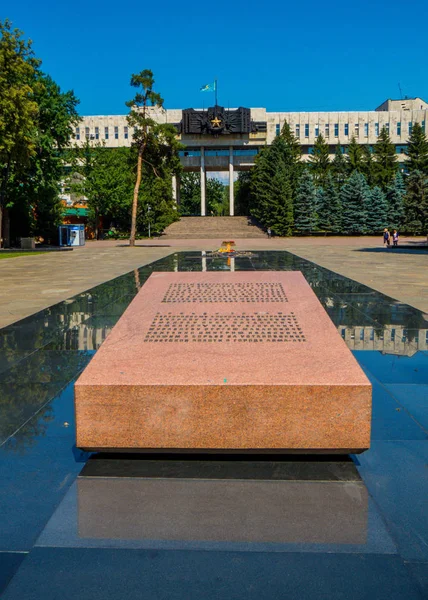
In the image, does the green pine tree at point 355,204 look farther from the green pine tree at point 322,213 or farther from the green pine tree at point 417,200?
the green pine tree at point 417,200

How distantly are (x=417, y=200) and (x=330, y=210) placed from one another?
12.7m

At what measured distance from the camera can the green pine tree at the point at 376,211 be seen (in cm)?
5809

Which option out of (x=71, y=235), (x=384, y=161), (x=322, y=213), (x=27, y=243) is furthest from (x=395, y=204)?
(x=27, y=243)

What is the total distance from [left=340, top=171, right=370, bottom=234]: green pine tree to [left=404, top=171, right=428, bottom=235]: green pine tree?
Result: 23.4ft

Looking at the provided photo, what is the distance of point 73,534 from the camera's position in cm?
A: 265

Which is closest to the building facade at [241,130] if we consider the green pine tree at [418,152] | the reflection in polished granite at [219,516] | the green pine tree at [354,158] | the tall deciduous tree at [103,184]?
the green pine tree at [354,158]

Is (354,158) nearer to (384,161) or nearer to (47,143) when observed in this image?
(384,161)

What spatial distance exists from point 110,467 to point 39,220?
45.3 m

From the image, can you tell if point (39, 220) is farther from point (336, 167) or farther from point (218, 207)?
point (218, 207)

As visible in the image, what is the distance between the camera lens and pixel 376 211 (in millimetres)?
58281

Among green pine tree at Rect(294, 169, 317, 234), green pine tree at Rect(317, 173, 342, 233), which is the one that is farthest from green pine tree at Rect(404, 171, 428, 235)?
green pine tree at Rect(294, 169, 317, 234)

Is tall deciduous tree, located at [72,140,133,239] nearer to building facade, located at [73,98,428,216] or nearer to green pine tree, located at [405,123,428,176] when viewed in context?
building facade, located at [73,98,428,216]

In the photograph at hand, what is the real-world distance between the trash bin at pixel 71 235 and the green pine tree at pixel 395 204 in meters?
32.6

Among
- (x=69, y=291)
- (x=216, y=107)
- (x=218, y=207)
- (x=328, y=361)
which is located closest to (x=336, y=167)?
(x=216, y=107)
